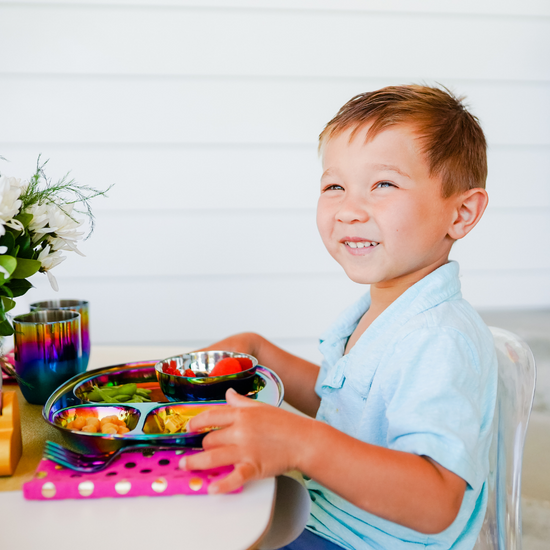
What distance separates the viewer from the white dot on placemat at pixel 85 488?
0.60 meters

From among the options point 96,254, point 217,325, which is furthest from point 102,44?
point 217,325

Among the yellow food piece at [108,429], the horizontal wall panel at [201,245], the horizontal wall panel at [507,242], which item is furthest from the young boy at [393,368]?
the horizontal wall panel at [507,242]

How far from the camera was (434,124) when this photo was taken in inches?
37.7

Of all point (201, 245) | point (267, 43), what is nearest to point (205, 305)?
point (201, 245)

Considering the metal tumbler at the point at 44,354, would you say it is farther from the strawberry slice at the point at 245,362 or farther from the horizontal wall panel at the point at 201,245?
the horizontal wall panel at the point at 201,245

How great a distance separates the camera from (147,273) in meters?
2.36

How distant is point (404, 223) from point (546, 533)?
131cm

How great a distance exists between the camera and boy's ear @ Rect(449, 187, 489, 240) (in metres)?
0.98

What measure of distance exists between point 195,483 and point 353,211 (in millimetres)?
514

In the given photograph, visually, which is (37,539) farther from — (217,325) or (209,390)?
(217,325)

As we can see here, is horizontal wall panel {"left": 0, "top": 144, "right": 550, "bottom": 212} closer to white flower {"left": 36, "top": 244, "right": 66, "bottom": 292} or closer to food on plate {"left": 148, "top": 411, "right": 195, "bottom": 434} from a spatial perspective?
white flower {"left": 36, "top": 244, "right": 66, "bottom": 292}

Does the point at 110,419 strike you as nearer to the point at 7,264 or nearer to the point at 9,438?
the point at 9,438

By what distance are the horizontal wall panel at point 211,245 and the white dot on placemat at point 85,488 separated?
178 cm

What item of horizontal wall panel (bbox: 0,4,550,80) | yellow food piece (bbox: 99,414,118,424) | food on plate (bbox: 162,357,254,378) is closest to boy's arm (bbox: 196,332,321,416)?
food on plate (bbox: 162,357,254,378)
